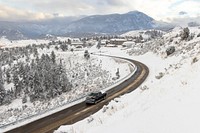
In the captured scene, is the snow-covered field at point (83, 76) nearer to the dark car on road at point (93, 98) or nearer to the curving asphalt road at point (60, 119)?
the dark car on road at point (93, 98)

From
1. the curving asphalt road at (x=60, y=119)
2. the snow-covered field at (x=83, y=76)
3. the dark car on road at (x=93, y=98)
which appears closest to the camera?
the curving asphalt road at (x=60, y=119)

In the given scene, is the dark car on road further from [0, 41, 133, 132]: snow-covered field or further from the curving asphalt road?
[0, 41, 133, 132]: snow-covered field

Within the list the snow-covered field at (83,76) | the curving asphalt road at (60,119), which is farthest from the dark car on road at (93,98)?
the snow-covered field at (83,76)

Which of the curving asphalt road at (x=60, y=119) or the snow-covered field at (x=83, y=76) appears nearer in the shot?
the curving asphalt road at (x=60, y=119)

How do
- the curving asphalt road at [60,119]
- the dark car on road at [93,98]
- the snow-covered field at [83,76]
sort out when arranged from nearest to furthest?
1. the curving asphalt road at [60,119]
2. the dark car on road at [93,98]
3. the snow-covered field at [83,76]

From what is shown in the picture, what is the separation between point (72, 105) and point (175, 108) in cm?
2144

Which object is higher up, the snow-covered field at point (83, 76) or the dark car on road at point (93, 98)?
the dark car on road at point (93, 98)

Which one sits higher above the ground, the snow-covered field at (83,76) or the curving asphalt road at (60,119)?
the curving asphalt road at (60,119)

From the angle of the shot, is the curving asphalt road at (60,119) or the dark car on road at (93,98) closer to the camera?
the curving asphalt road at (60,119)

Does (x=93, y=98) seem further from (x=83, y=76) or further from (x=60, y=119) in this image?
(x=83, y=76)

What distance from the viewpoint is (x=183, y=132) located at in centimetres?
880

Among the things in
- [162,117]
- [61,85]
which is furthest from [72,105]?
[61,85]

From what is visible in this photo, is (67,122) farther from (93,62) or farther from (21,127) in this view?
(93,62)

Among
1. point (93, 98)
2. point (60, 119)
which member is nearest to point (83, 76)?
point (93, 98)
